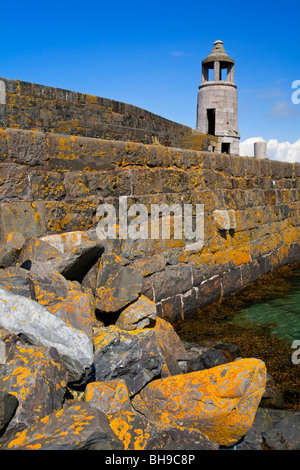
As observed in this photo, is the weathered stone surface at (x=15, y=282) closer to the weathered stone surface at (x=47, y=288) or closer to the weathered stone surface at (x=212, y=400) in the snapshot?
the weathered stone surface at (x=47, y=288)

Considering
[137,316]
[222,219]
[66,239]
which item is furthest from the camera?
[222,219]

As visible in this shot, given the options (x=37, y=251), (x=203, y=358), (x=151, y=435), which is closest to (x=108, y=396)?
(x=151, y=435)

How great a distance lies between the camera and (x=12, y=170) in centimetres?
345

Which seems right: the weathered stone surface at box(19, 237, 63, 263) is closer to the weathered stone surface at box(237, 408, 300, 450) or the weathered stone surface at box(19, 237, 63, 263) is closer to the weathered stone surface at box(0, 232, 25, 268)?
the weathered stone surface at box(0, 232, 25, 268)

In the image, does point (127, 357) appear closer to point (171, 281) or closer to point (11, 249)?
point (11, 249)

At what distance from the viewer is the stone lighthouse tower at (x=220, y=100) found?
71.6 ft

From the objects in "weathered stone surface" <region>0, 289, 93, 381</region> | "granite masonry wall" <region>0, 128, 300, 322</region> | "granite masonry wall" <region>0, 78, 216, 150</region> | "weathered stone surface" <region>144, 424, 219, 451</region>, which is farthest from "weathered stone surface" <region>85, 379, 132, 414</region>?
"granite masonry wall" <region>0, 78, 216, 150</region>

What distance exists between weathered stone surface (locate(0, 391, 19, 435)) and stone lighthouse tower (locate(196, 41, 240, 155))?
20.8 m

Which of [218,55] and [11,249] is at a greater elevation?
[218,55]

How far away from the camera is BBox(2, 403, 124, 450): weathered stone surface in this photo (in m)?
1.85

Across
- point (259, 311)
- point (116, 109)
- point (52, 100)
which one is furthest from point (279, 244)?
point (52, 100)

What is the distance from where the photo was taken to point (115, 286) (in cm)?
365

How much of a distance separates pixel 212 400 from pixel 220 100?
21098mm

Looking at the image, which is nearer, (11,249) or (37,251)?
(11,249)
